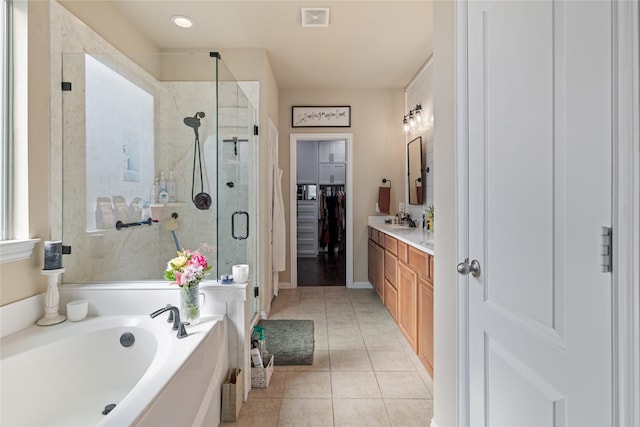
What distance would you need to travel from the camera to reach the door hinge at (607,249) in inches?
24.5

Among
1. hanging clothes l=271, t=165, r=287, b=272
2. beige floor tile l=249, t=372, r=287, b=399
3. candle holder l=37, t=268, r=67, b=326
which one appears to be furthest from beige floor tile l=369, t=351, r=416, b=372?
candle holder l=37, t=268, r=67, b=326

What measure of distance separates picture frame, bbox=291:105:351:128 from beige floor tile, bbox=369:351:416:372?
9.83ft

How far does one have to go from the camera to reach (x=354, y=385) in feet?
6.77

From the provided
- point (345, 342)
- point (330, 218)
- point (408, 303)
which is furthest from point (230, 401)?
point (330, 218)

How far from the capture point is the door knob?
1128mm

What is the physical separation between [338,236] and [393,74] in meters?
4.20

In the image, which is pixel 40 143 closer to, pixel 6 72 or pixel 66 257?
pixel 6 72

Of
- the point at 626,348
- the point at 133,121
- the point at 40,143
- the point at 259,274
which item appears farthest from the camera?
the point at 259,274

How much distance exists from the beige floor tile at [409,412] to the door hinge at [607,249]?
151cm

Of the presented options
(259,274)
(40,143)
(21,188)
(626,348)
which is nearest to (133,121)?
(40,143)

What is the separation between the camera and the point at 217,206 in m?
2.42

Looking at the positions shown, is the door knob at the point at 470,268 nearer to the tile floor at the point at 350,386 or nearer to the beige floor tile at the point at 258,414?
the tile floor at the point at 350,386

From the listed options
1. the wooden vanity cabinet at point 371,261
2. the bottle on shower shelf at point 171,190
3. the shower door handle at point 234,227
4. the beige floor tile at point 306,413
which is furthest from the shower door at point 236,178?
the wooden vanity cabinet at point 371,261

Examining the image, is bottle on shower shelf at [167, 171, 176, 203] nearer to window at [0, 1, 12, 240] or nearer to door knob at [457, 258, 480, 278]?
window at [0, 1, 12, 240]
